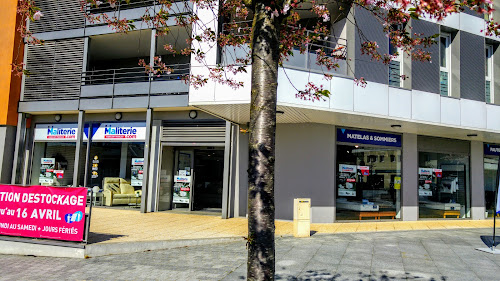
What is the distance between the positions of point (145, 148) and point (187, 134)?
1.74 metres

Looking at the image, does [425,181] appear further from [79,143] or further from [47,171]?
[47,171]

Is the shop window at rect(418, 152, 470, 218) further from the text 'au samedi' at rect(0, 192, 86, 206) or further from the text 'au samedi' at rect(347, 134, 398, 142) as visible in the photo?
the text 'au samedi' at rect(0, 192, 86, 206)

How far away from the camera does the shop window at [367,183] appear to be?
13047mm

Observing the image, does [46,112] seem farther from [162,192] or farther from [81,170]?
[162,192]

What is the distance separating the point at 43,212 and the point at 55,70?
10.6 meters

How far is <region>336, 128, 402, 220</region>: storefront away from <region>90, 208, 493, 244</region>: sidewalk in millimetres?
509

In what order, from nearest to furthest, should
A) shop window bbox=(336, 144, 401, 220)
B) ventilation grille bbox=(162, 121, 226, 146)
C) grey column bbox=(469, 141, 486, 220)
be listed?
1. shop window bbox=(336, 144, 401, 220)
2. ventilation grille bbox=(162, 121, 226, 146)
3. grey column bbox=(469, 141, 486, 220)

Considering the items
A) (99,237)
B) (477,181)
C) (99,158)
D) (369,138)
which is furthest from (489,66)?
(99,158)

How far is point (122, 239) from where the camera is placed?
328 inches

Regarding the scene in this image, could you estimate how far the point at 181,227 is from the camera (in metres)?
10.6

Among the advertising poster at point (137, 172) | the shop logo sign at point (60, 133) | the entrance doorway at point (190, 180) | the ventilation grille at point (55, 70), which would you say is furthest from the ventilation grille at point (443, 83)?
the shop logo sign at point (60, 133)

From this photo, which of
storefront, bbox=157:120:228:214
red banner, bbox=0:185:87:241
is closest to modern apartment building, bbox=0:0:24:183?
storefront, bbox=157:120:228:214

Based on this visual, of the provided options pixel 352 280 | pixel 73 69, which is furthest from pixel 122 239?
pixel 73 69

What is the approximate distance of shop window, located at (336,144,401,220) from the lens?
13.0 meters
